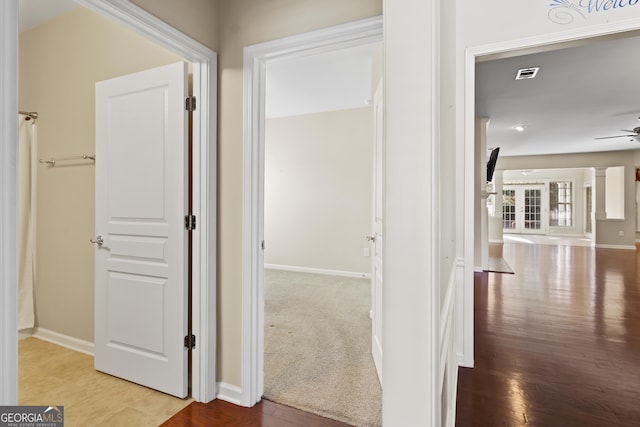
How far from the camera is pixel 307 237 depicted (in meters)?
5.73

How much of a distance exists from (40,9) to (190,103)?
73.7 inches

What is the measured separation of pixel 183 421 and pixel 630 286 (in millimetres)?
5860

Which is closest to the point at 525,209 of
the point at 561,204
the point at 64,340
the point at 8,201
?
the point at 561,204

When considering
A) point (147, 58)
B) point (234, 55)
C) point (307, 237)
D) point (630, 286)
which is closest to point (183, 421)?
point (234, 55)

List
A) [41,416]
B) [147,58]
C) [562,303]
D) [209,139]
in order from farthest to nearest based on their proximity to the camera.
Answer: [562,303], [147,58], [209,139], [41,416]

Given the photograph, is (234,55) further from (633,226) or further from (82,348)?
(633,226)

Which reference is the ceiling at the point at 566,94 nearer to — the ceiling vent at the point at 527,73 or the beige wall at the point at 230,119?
the ceiling vent at the point at 527,73

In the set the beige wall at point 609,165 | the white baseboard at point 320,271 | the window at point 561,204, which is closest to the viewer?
the white baseboard at point 320,271

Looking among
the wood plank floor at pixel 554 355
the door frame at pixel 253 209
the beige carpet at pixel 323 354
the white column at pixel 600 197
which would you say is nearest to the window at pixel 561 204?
the white column at pixel 600 197

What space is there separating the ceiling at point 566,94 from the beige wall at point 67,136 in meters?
3.61

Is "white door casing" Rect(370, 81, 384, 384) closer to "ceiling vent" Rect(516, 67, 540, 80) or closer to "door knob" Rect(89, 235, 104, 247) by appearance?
"door knob" Rect(89, 235, 104, 247)

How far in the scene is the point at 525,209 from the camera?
13.3m

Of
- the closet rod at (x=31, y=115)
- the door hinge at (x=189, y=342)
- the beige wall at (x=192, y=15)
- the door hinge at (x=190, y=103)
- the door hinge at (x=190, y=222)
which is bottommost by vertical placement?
the door hinge at (x=189, y=342)

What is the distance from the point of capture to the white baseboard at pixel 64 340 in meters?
2.60
